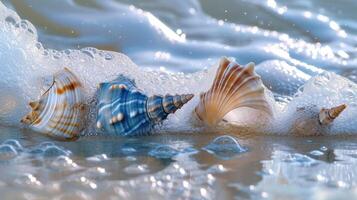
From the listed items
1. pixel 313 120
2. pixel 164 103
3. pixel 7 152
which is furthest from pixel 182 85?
pixel 7 152

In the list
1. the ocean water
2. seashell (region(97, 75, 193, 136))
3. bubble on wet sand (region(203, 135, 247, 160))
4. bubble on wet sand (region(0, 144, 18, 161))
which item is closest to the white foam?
the ocean water

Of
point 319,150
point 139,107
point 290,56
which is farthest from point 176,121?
point 290,56

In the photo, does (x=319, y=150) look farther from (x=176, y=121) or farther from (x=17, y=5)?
(x=17, y=5)

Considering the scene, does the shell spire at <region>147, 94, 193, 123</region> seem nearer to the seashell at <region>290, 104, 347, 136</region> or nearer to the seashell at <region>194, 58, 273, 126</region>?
the seashell at <region>194, 58, 273, 126</region>

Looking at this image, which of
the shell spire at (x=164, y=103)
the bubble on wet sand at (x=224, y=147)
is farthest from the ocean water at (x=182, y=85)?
the shell spire at (x=164, y=103)

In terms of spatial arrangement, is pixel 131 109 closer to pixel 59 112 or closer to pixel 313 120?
pixel 59 112

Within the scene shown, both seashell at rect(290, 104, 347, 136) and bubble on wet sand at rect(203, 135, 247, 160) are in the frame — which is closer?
bubble on wet sand at rect(203, 135, 247, 160)
